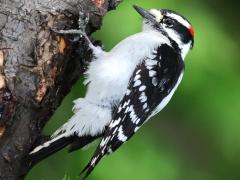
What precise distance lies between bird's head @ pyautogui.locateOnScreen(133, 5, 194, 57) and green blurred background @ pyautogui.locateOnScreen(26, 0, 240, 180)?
63mm

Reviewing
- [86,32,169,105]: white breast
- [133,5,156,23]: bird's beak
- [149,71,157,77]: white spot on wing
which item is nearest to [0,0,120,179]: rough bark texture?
[86,32,169,105]: white breast

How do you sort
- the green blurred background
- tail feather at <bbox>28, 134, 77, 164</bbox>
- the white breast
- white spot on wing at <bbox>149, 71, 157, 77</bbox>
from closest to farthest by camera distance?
tail feather at <bbox>28, 134, 77, 164</bbox>
the white breast
white spot on wing at <bbox>149, 71, 157, 77</bbox>
the green blurred background

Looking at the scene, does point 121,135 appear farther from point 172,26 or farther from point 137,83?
point 172,26

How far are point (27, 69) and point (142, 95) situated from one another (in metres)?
0.83

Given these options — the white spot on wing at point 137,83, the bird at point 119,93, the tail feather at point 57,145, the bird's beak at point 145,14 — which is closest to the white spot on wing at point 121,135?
the bird at point 119,93

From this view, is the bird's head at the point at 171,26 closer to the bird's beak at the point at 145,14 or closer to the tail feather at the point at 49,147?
the bird's beak at the point at 145,14

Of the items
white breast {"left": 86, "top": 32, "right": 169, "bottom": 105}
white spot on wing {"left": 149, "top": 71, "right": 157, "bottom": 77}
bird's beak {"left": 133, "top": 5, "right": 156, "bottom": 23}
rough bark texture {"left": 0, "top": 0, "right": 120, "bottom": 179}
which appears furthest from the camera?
bird's beak {"left": 133, "top": 5, "right": 156, "bottom": 23}

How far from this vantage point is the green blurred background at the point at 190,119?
180 inches

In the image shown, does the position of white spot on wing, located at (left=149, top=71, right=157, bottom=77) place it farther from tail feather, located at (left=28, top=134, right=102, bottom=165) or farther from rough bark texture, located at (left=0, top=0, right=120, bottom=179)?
rough bark texture, located at (left=0, top=0, right=120, bottom=179)

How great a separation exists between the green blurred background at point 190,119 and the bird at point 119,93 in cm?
31

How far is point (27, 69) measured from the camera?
3508 mm

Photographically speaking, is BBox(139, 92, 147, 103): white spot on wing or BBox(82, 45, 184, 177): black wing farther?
BBox(139, 92, 147, 103): white spot on wing

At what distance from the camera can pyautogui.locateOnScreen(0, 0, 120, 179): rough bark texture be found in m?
3.45

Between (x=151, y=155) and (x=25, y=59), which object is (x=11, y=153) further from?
(x=151, y=155)
